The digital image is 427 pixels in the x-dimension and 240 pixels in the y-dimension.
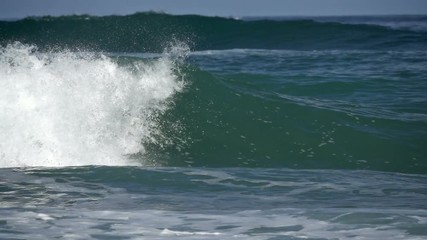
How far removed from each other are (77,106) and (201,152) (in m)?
1.90

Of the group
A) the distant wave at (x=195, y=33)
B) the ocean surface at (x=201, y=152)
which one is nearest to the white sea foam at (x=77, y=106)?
the ocean surface at (x=201, y=152)

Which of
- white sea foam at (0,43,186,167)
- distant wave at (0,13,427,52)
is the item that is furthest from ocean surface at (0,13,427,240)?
distant wave at (0,13,427,52)

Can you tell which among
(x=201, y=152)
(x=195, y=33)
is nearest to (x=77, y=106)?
(x=201, y=152)

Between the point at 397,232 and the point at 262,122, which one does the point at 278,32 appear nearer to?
the point at 262,122

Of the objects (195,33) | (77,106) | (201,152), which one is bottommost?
(201,152)

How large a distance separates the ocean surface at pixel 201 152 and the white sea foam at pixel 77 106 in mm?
22

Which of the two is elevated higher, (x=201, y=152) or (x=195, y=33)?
(x=195, y=33)

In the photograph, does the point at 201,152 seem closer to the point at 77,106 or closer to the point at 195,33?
the point at 77,106

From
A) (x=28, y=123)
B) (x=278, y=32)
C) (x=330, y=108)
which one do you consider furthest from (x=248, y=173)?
(x=278, y=32)

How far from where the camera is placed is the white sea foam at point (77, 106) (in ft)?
27.9

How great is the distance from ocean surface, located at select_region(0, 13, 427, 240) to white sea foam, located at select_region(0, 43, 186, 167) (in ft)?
0.07

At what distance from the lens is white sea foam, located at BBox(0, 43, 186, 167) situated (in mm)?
8516

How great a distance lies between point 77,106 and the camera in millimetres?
9867

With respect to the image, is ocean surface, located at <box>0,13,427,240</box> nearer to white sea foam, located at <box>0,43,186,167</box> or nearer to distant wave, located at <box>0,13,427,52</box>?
white sea foam, located at <box>0,43,186,167</box>
